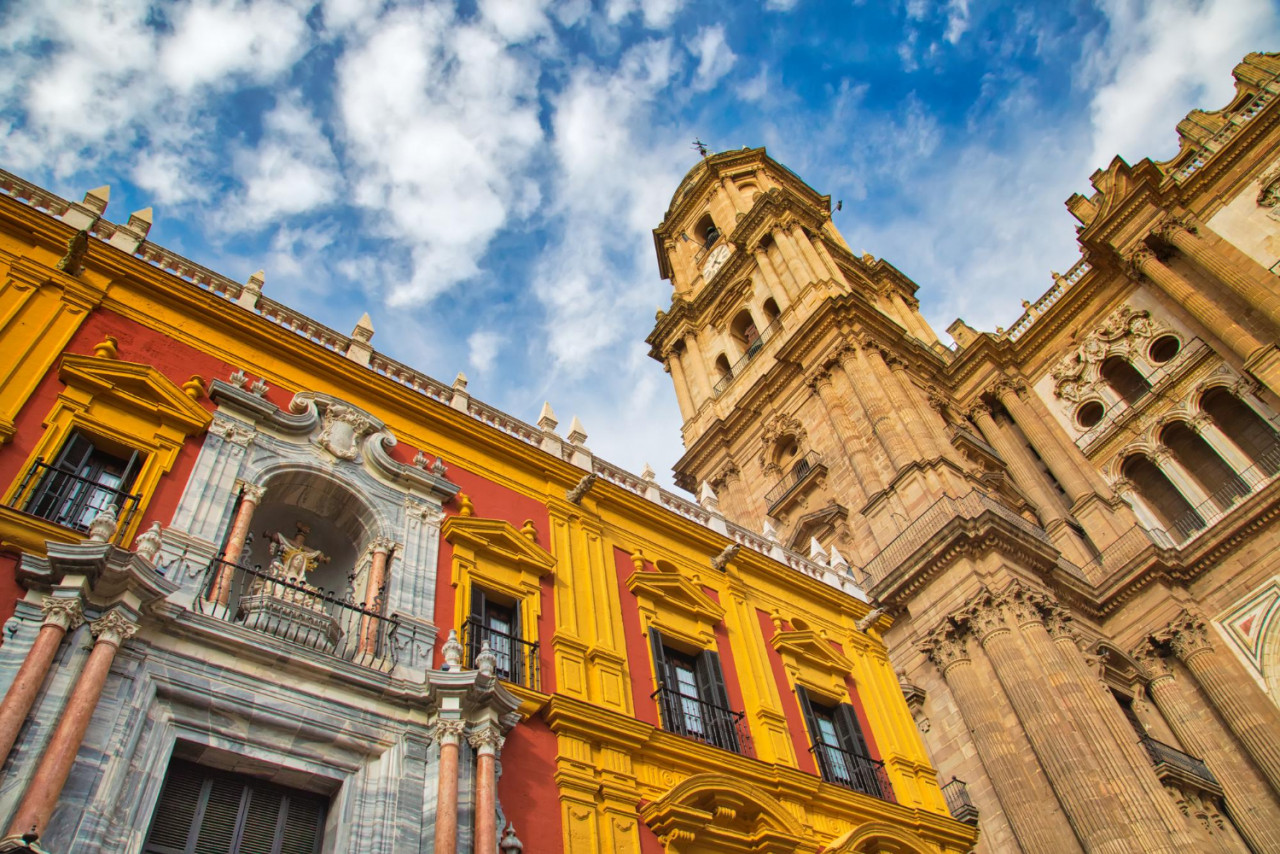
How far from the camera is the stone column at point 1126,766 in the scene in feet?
51.4

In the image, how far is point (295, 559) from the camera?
1153 cm

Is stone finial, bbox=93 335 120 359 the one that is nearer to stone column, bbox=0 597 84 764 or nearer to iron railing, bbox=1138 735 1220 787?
stone column, bbox=0 597 84 764

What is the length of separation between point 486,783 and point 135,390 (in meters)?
6.75

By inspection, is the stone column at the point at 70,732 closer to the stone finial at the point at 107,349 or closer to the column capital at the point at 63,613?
the column capital at the point at 63,613

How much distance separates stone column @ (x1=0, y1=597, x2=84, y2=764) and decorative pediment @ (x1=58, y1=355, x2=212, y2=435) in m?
3.31

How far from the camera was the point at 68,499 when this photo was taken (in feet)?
33.7

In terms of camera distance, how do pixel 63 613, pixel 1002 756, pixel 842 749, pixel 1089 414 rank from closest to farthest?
pixel 63 613 < pixel 842 749 < pixel 1002 756 < pixel 1089 414

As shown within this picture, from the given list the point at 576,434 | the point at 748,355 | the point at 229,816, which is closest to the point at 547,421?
the point at 576,434

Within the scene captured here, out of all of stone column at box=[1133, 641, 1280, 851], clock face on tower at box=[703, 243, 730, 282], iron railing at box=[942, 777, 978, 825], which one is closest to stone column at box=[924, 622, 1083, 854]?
iron railing at box=[942, 777, 978, 825]

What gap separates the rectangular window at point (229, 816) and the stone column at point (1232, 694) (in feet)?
66.8

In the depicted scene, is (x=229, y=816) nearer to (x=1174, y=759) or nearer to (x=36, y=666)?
(x=36, y=666)

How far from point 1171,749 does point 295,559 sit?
19546 mm

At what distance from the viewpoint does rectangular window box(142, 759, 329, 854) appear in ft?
28.0

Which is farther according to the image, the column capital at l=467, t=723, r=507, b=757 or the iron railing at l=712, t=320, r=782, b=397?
the iron railing at l=712, t=320, r=782, b=397
